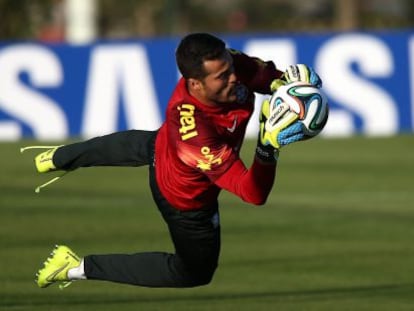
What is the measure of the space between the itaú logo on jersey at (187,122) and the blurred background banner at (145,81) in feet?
47.0

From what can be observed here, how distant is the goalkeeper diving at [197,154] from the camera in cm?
760

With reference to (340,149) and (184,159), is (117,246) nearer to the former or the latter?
(184,159)

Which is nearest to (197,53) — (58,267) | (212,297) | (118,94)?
(58,267)

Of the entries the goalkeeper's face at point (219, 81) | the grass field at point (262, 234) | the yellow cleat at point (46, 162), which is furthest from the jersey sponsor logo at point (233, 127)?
the grass field at point (262, 234)

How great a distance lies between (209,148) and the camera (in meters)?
7.84

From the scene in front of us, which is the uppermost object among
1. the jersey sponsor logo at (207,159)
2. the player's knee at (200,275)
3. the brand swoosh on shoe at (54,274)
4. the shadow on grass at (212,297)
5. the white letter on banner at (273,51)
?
the jersey sponsor logo at (207,159)

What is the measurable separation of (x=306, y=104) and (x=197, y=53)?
0.81 m

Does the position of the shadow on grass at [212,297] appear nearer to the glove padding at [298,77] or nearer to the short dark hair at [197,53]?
the glove padding at [298,77]

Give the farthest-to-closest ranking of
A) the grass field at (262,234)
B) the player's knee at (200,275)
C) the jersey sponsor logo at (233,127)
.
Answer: the grass field at (262,234) < the player's knee at (200,275) < the jersey sponsor logo at (233,127)

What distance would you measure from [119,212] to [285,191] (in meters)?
2.87

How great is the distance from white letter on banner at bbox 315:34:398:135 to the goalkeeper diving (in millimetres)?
13481

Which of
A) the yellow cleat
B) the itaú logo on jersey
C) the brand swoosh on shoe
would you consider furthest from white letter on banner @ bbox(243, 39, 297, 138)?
the itaú logo on jersey

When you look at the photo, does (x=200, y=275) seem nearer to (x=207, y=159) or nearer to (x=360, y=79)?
(x=207, y=159)

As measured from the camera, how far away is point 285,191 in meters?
17.4
